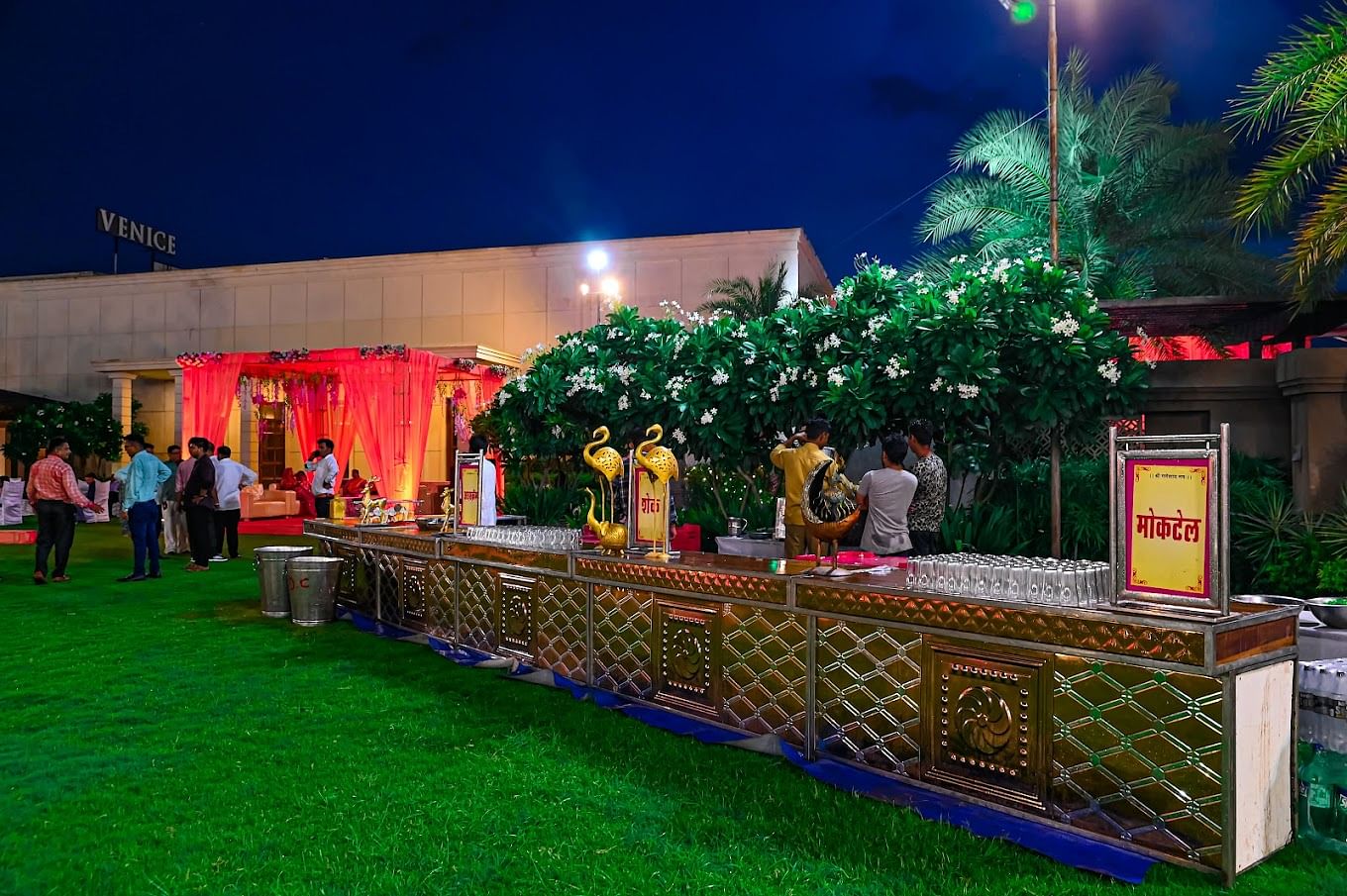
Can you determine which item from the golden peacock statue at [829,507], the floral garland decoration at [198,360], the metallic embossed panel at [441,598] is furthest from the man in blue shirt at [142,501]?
the golden peacock statue at [829,507]

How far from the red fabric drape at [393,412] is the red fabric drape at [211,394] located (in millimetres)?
2582

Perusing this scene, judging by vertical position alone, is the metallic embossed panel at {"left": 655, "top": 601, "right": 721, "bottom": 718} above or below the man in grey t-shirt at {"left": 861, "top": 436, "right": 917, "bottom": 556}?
below

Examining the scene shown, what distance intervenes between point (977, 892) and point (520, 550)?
3211 millimetres

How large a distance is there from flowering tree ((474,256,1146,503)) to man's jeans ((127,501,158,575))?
13.3 ft

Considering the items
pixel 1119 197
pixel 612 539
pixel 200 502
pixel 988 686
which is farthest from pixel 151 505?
pixel 1119 197

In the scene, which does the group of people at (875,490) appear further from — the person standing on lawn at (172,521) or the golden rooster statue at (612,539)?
the person standing on lawn at (172,521)

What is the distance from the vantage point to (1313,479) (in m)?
6.86

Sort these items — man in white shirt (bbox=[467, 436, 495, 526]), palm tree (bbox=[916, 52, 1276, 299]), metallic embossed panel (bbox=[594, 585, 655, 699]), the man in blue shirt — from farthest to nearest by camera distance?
palm tree (bbox=[916, 52, 1276, 299]), the man in blue shirt, man in white shirt (bbox=[467, 436, 495, 526]), metallic embossed panel (bbox=[594, 585, 655, 699])

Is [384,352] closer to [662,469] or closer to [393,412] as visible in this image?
[393,412]

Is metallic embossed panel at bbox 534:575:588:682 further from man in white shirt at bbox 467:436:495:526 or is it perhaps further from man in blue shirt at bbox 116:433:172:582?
man in blue shirt at bbox 116:433:172:582

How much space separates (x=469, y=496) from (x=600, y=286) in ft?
43.5

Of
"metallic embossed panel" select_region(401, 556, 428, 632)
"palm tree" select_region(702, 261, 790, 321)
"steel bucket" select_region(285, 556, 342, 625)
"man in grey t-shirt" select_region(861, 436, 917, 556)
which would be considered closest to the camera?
"man in grey t-shirt" select_region(861, 436, 917, 556)

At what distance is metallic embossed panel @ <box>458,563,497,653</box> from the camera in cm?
561

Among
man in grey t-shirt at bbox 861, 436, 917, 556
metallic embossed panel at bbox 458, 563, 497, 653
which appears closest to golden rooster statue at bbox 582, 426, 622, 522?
metallic embossed panel at bbox 458, 563, 497, 653
